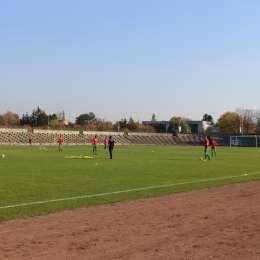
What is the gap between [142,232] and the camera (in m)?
9.10

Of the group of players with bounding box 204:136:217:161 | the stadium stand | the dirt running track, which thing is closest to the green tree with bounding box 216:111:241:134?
the stadium stand

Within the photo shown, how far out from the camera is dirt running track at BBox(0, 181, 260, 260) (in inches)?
294

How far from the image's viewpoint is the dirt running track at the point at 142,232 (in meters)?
7.47

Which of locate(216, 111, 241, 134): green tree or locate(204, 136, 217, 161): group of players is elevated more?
locate(216, 111, 241, 134): green tree

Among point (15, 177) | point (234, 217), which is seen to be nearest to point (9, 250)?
point (234, 217)

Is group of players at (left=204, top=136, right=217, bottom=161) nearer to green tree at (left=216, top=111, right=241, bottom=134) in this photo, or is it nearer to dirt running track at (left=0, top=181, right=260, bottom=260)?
dirt running track at (left=0, top=181, right=260, bottom=260)

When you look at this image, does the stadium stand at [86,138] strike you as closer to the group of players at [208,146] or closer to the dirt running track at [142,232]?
the group of players at [208,146]

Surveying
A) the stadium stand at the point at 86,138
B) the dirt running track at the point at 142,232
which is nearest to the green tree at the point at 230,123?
the stadium stand at the point at 86,138

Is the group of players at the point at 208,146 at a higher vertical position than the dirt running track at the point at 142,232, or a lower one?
higher

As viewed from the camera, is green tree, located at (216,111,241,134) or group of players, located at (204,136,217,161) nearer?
group of players, located at (204,136,217,161)

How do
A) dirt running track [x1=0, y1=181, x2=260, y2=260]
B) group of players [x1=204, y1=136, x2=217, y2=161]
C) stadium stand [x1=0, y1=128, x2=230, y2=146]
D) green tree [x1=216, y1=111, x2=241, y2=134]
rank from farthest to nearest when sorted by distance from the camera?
green tree [x1=216, y1=111, x2=241, y2=134]
stadium stand [x1=0, y1=128, x2=230, y2=146]
group of players [x1=204, y1=136, x2=217, y2=161]
dirt running track [x1=0, y1=181, x2=260, y2=260]

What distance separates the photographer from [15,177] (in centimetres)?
2061

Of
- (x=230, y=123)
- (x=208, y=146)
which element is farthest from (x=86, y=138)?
(x=208, y=146)

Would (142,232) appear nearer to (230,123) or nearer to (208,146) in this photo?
(208,146)
